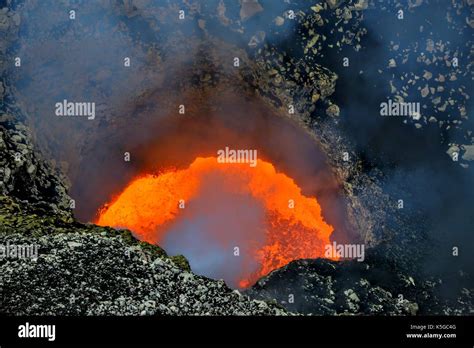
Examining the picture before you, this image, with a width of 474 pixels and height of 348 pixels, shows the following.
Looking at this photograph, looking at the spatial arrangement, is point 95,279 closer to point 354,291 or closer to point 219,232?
point 354,291

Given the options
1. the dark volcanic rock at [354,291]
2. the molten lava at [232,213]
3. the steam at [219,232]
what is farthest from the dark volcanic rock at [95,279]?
the molten lava at [232,213]

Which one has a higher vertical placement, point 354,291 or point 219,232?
point 219,232

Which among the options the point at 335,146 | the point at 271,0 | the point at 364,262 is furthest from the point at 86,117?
the point at 364,262

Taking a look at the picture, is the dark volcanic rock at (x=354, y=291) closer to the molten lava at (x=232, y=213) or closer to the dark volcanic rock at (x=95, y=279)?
the dark volcanic rock at (x=95, y=279)

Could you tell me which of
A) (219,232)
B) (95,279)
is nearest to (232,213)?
(219,232)

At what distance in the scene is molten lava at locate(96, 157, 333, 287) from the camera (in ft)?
53.9

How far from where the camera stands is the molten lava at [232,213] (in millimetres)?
16422

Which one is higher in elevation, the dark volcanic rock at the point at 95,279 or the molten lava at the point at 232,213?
the molten lava at the point at 232,213

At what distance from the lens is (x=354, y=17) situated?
15453 millimetres

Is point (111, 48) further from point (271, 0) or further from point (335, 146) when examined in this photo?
point (335, 146)

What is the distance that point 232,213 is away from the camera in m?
17.1

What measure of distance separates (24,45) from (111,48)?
9.15 feet

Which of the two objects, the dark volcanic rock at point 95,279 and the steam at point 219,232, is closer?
the dark volcanic rock at point 95,279

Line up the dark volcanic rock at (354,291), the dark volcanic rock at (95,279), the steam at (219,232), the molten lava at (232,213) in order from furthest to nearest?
1. the molten lava at (232,213)
2. the steam at (219,232)
3. the dark volcanic rock at (354,291)
4. the dark volcanic rock at (95,279)
